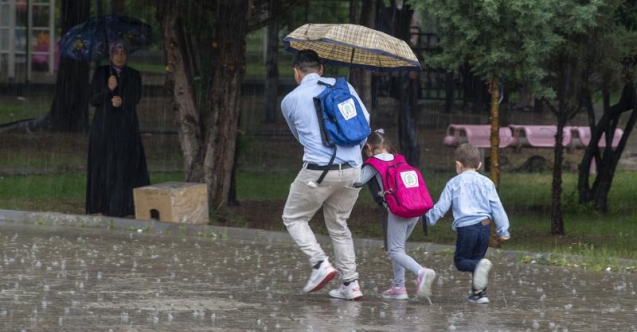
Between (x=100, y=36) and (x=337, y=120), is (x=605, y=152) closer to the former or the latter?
(x=100, y=36)

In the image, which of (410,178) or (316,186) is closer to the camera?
(316,186)

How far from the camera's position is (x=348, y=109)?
Result: 8.77 meters

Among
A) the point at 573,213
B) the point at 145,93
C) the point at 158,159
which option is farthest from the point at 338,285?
the point at 145,93

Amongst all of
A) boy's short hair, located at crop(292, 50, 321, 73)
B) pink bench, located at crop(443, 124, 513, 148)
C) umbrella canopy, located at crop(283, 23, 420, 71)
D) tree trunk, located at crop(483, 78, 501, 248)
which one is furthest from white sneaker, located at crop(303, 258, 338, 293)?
pink bench, located at crop(443, 124, 513, 148)

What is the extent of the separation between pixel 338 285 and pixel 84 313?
7.79 ft

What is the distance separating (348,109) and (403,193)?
2.43 feet

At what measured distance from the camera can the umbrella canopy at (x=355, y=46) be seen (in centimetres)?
1053

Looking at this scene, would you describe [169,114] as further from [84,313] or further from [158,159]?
[84,313]

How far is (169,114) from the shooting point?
1294 inches

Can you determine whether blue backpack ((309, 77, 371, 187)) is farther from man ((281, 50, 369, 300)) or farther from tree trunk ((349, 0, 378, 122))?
tree trunk ((349, 0, 378, 122))

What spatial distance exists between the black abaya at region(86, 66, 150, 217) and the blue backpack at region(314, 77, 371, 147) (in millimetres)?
5777

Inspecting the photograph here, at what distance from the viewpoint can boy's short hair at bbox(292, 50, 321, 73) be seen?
898cm

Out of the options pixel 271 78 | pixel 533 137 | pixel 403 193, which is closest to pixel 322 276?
pixel 403 193

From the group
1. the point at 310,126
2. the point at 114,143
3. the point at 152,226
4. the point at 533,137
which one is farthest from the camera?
the point at 533,137
